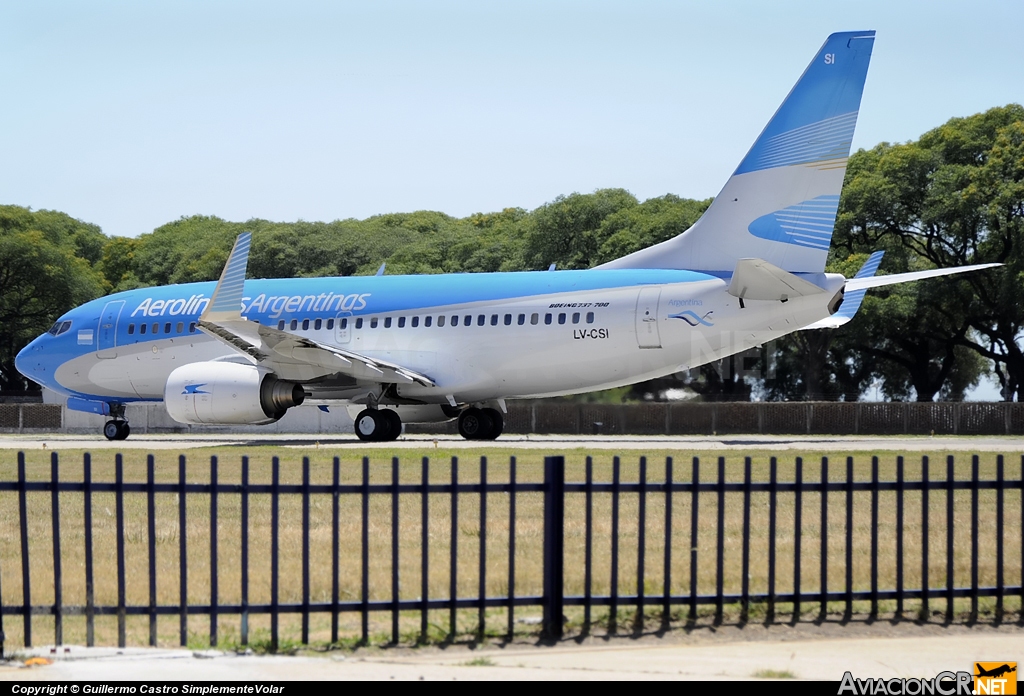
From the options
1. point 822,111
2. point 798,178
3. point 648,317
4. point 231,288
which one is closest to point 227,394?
point 231,288

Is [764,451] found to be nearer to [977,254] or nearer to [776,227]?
[776,227]

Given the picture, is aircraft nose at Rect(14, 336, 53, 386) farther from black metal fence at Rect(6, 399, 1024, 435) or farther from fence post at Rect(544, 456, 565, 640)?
fence post at Rect(544, 456, 565, 640)

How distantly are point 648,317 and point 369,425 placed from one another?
22.3 ft

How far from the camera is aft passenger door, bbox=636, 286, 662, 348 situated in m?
26.5

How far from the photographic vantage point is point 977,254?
4912 cm

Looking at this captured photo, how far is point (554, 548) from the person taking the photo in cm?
885

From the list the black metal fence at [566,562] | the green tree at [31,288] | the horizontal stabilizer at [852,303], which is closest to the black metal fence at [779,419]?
the horizontal stabilizer at [852,303]

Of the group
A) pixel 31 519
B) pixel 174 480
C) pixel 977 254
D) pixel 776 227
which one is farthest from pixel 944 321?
pixel 31 519

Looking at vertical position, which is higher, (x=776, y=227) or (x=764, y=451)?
(x=776, y=227)

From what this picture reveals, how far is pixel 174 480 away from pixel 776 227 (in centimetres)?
1332

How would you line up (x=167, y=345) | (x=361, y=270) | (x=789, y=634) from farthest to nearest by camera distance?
(x=361, y=270) → (x=167, y=345) → (x=789, y=634)

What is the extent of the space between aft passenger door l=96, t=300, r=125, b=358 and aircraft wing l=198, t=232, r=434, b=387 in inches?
196

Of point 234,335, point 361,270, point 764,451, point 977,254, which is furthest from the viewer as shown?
point 361,270

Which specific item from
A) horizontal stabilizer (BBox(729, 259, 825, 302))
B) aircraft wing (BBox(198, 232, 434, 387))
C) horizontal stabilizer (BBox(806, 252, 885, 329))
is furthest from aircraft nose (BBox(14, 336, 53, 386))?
horizontal stabilizer (BBox(806, 252, 885, 329))
